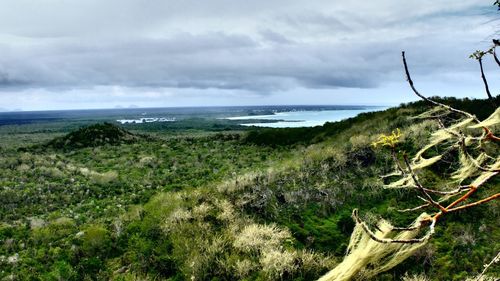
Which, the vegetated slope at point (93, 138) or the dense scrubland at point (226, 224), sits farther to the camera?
the vegetated slope at point (93, 138)

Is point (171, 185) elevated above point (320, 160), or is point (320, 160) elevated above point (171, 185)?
point (320, 160)

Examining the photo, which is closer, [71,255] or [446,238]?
[446,238]

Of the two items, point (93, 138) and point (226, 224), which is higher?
point (93, 138)

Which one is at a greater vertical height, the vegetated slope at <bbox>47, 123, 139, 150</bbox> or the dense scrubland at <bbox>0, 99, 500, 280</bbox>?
the vegetated slope at <bbox>47, 123, 139, 150</bbox>

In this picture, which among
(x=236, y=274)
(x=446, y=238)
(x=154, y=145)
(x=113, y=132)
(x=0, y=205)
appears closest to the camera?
(x=236, y=274)

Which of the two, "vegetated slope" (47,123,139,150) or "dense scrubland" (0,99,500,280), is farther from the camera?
"vegetated slope" (47,123,139,150)

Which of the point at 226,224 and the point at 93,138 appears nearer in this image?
the point at 226,224

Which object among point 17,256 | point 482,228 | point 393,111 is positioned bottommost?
point 17,256

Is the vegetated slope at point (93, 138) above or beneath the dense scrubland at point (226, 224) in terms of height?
above

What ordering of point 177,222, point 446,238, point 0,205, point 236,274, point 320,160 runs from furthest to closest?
point 320,160, point 0,205, point 177,222, point 446,238, point 236,274

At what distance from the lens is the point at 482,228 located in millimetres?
9602

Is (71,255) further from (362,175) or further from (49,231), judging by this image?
(362,175)

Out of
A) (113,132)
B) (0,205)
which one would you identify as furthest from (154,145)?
(0,205)

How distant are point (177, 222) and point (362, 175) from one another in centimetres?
717
